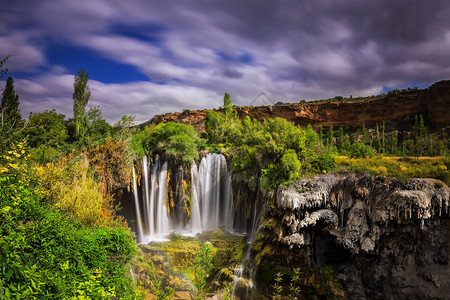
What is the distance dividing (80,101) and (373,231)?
65.6 feet

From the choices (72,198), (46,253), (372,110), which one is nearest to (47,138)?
(72,198)

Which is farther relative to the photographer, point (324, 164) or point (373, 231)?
point (324, 164)

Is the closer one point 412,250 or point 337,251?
point 412,250

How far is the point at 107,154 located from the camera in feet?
51.4

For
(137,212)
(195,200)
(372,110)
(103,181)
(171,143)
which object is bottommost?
(137,212)

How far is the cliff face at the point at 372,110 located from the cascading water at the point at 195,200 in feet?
97.4

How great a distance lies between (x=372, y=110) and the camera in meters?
49.0

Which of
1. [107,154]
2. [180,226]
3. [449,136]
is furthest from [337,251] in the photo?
[449,136]

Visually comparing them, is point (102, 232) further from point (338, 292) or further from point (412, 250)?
point (412, 250)

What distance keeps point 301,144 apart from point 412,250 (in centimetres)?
729

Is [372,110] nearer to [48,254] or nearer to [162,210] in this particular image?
[162,210]

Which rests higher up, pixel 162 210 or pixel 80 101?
pixel 80 101

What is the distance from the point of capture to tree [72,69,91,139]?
1775 centimetres

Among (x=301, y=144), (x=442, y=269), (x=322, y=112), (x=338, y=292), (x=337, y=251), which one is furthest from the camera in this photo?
(x=322, y=112)
